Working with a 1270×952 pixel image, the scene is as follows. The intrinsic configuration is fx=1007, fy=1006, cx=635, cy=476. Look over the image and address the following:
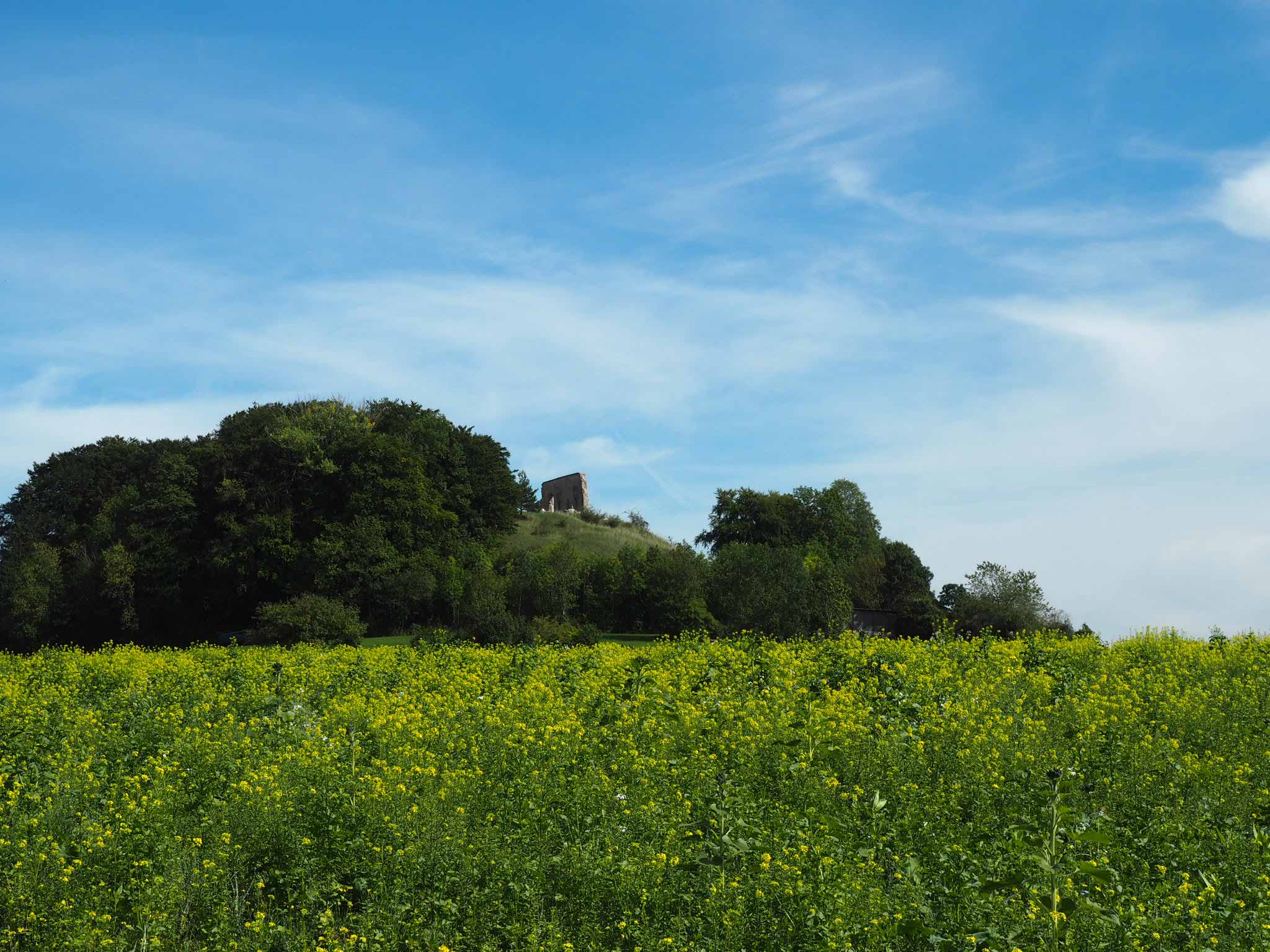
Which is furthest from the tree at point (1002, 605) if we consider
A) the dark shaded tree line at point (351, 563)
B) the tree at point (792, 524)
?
the tree at point (792, 524)

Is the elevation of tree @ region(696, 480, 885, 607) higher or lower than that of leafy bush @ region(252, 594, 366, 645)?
higher

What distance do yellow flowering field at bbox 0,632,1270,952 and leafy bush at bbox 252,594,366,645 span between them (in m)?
25.5

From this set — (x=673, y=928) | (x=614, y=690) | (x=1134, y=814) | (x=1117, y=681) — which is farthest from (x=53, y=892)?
(x=1117, y=681)

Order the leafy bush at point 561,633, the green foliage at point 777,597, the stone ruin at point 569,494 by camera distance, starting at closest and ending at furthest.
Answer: the leafy bush at point 561,633 < the green foliage at point 777,597 < the stone ruin at point 569,494

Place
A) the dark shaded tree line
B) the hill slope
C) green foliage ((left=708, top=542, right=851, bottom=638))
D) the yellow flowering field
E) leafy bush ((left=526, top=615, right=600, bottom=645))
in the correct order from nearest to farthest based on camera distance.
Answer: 1. the yellow flowering field
2. leafy bush ((left=526, top=615, right=600, bottom=645))
3. green foliage ((left=708, top=542, right=851, bottom=638))
4. the dark shaded tree line
5. the hill slope

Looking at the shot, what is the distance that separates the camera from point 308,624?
3644 cm

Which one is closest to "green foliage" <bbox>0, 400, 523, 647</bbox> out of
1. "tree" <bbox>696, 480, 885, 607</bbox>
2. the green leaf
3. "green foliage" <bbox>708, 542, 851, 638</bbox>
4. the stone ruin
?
"green foliage" <bbox>708, 542, 851, 638</bbox>

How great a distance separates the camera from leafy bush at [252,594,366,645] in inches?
1438

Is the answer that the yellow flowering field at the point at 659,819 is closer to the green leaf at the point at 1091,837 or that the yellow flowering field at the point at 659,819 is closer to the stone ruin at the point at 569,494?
the green leaf at the point at 1091,837

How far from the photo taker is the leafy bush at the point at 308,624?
1438 inches

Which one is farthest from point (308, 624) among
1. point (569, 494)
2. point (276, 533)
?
point (569, 494)

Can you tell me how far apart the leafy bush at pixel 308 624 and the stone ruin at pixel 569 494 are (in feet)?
142

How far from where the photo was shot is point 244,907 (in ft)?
20.4

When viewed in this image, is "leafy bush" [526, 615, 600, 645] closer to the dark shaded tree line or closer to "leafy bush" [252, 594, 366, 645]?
the dark shaded tree line
